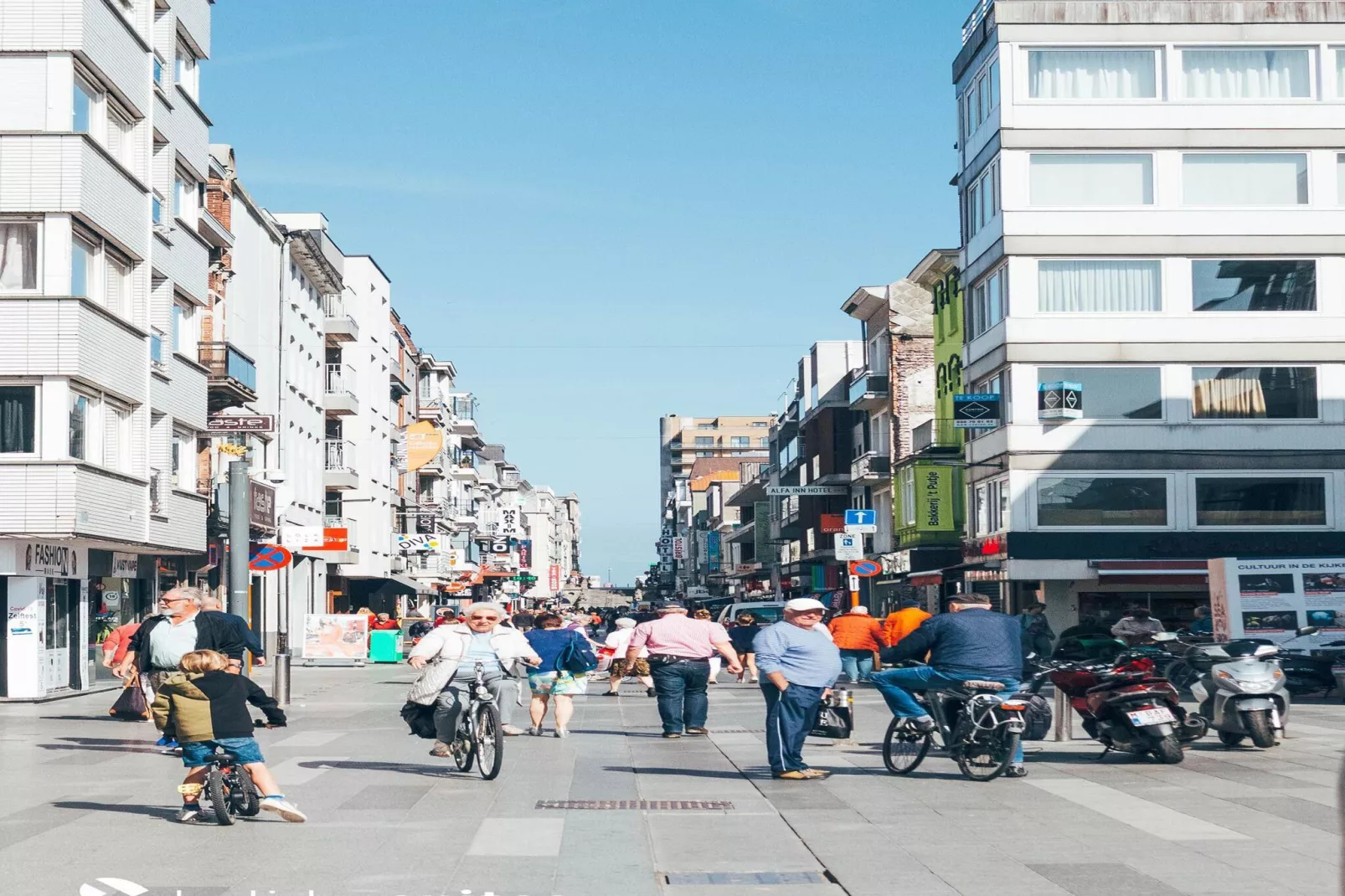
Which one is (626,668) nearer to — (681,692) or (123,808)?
(681,692)

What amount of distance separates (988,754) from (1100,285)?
99.7 feet

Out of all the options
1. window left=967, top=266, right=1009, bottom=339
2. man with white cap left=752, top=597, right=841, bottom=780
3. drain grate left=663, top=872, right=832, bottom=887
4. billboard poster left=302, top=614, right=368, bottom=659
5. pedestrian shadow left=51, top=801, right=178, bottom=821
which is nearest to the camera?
drain grate left=663, top=872, right=832, bottom=887

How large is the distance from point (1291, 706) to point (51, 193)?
2013 centimetres

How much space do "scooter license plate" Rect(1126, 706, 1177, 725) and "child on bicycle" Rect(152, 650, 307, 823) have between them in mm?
7536

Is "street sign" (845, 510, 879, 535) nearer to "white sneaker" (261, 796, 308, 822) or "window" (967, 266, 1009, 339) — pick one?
"window" (967, 266, 1009, 339)

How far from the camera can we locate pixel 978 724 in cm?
1403

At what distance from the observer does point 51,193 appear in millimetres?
27578

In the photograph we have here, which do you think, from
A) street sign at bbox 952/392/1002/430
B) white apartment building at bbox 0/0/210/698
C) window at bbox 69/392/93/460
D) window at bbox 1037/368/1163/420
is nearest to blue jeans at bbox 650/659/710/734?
white apartment building at bbox 0/0/210/698

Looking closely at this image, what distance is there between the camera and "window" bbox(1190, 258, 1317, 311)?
42469mm

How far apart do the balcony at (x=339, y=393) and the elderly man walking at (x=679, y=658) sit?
40782mm

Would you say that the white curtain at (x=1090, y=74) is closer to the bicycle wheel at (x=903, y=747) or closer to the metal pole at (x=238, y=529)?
the metal pole at (x=238, y=529)

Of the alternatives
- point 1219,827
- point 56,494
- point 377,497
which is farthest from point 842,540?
point 377,497

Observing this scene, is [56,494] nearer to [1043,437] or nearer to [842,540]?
[842,540]

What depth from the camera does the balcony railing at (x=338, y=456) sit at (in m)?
59.4
